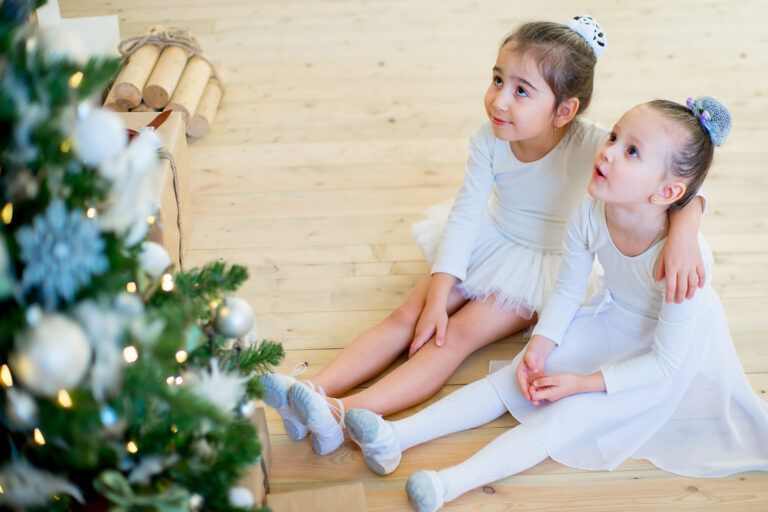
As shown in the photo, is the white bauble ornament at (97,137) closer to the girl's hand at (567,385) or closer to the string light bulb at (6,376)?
the string light bulb at (6,376)

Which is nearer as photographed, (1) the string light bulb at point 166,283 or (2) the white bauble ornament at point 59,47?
(2) the white bauble ornament at point 59,47

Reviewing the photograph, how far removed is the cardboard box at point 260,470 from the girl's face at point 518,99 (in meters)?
0.73

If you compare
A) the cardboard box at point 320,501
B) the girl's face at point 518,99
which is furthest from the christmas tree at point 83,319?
the girl's face at point 518,99

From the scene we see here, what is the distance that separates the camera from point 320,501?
3.87 ft

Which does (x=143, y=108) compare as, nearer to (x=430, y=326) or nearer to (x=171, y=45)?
(x=171, y=45)

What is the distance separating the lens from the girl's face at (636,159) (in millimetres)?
1239

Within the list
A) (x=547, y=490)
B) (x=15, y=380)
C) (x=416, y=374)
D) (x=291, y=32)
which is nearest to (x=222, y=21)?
(x=291, y=32)

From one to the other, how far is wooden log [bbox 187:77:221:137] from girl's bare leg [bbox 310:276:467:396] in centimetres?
106

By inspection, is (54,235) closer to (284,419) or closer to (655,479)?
(284,419)

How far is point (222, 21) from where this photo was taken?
310 centimetres

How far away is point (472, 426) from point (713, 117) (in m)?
0.71

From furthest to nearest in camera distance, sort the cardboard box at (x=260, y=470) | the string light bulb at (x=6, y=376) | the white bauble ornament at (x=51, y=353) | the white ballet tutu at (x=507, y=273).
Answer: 1. the white ballet tutu at (x=507, y=273)
2. the cardboard box at (x=260, y=470)
3. the string light bulb at (x=6, y=376)
4. the white bauble ornament at (x=51, y=353)

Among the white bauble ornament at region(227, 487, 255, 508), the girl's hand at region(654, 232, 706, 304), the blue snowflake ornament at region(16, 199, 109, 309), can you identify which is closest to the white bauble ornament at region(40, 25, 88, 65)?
the blue snowflake ornament at region(16, 199, 109, 309)

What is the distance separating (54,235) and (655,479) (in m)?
1.15
